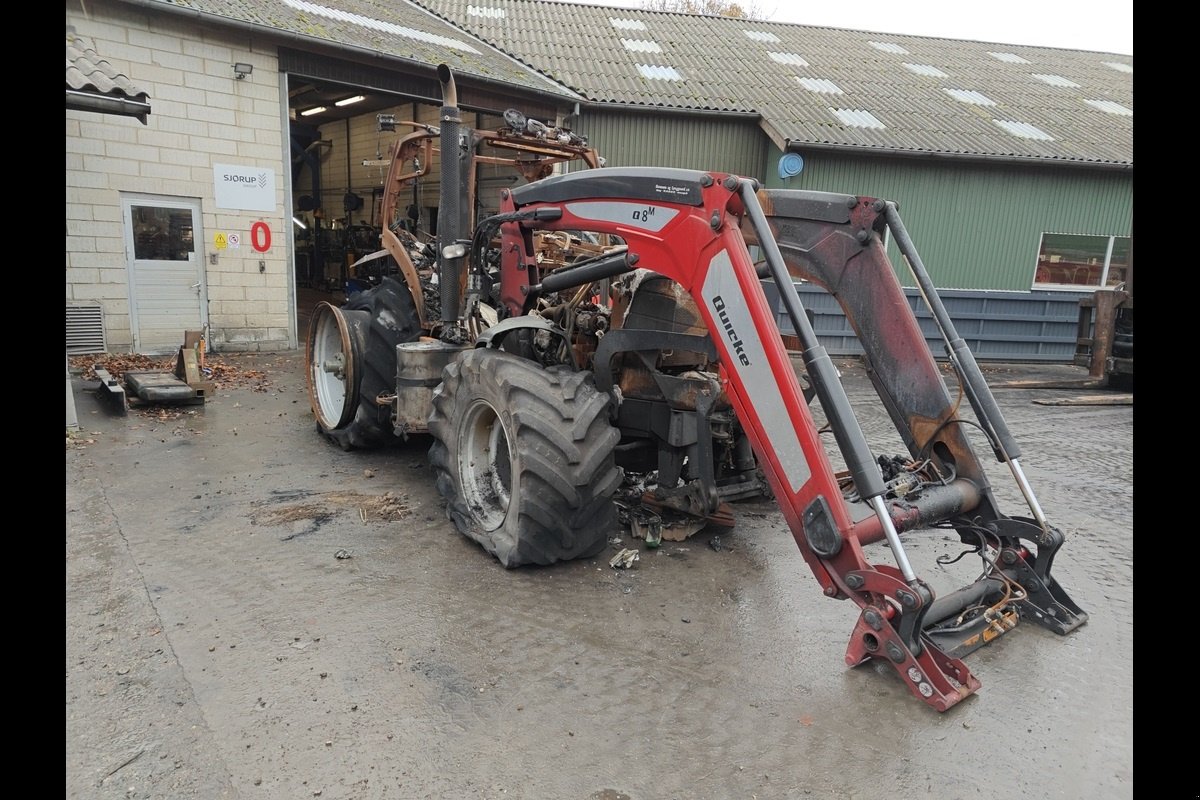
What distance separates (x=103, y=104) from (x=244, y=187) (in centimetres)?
377

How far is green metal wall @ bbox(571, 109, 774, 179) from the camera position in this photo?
1430cm

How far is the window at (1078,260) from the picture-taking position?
14.7 metres

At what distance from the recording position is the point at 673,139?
47.4 ft

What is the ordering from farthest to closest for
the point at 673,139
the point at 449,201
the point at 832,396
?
1. the point at 673,139
2. the point at 449,201
3. the point at 832,396

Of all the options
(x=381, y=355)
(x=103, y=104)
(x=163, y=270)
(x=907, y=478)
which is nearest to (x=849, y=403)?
(x=907, y=478)

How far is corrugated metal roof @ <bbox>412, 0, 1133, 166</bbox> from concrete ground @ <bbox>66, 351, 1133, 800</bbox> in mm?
10877

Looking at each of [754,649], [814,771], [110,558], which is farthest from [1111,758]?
[110,558]

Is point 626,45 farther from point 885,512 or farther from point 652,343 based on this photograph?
point 885,512

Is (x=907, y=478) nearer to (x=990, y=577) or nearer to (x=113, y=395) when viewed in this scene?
(x=990, y=577)

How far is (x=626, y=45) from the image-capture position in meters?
16.9

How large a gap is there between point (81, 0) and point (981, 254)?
14202 millimetres

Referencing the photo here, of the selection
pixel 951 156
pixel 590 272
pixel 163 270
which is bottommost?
pixel 590 272

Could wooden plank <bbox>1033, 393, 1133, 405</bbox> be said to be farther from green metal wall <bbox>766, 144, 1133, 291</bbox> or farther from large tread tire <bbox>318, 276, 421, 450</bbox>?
large tread tire <bbox>318, 276, 421, 450</bbox>

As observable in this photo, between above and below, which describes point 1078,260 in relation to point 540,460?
above
